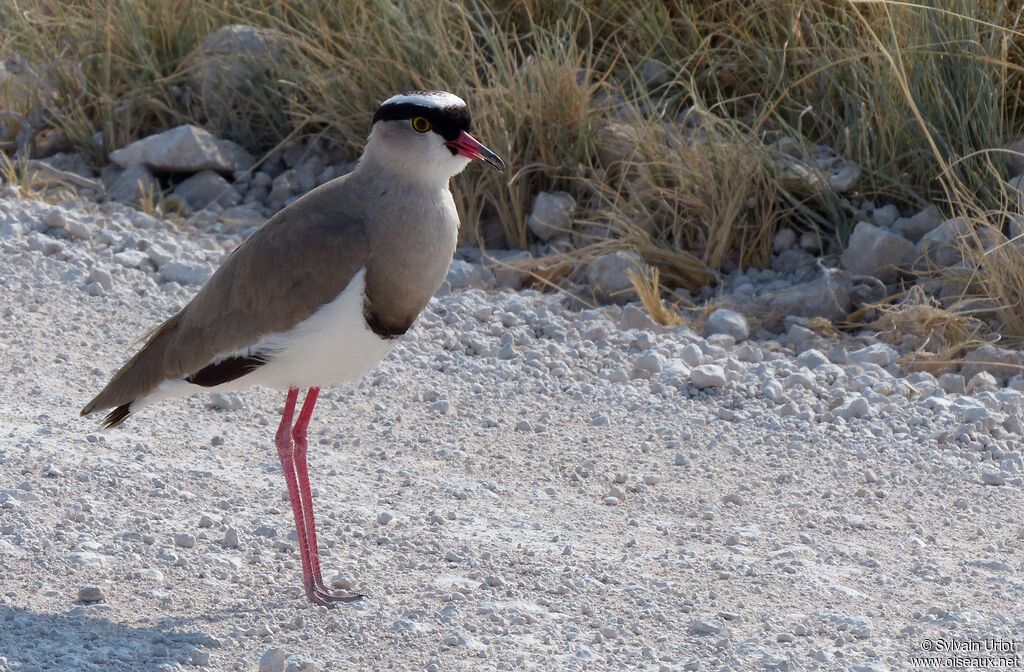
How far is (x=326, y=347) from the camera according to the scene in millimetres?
3781

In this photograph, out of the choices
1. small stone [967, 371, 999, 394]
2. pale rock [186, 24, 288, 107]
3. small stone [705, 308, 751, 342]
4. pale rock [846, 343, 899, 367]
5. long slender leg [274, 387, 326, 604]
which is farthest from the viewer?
pale rock [186, 24, 288, 107]

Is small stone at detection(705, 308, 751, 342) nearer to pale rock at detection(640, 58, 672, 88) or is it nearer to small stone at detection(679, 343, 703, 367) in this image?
small stone at detection(679, 343, 703, 367)

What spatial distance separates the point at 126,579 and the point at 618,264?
10.8 feet

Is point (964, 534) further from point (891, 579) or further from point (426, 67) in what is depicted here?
point (426, 67)

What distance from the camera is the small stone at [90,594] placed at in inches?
147

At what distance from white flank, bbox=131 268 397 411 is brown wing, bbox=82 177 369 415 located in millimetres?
40

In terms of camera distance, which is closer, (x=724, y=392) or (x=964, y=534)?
(x=964, y=534)

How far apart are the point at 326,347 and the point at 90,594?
38.6 inches

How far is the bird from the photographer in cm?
380

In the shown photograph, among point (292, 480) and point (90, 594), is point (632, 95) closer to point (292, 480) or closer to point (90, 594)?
point (292, 480)

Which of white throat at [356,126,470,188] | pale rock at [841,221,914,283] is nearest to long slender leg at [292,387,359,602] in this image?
white throat at [356,126,470,188]

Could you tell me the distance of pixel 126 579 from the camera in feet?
12.7

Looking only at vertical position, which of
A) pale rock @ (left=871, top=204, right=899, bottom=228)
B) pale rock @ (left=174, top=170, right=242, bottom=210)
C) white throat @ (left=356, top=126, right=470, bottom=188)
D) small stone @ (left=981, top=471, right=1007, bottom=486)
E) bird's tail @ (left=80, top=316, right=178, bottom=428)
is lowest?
small stone @ (left=981, top=471, right=1007, bottom=486)

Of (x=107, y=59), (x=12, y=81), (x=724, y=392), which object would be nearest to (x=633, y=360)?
(x=724, y=392)
